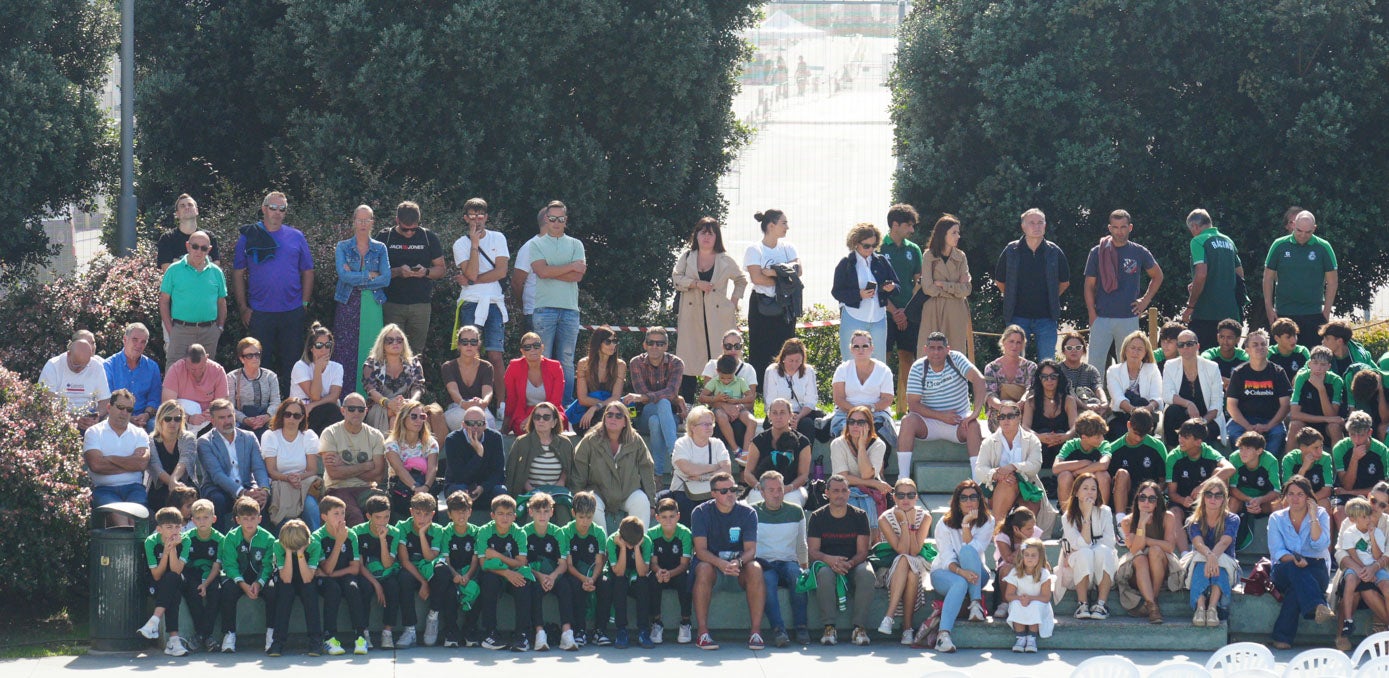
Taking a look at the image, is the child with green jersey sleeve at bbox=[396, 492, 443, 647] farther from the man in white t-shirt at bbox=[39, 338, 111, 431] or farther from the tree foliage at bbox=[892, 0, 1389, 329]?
the tree foliage at bbox=[892, 0, 1389, 329]

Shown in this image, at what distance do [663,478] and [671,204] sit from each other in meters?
7.10

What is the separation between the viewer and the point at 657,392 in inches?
563

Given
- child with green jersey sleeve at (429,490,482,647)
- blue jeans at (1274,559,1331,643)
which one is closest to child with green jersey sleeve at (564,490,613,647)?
child with green jersey sleeve at (429,490,482,647)

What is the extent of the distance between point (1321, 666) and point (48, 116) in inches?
552

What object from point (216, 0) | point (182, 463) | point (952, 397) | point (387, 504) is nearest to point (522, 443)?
point (387, 504)

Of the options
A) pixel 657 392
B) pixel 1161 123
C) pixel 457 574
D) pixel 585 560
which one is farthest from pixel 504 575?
pixel 1161 123

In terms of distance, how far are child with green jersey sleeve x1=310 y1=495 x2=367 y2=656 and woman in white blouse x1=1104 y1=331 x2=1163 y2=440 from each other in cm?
622

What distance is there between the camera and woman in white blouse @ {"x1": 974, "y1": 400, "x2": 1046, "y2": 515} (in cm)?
1283

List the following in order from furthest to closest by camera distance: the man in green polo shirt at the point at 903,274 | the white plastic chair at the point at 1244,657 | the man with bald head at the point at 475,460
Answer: the man in green polo shirt at the point at 903,274 < the man with bald head at the point at 475,460 < the white plastic chair at the point at 1244,657

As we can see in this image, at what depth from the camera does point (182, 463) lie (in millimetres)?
12695

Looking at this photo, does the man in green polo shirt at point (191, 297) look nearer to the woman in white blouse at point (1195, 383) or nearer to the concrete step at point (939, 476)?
the concrete step at point (939, 476)

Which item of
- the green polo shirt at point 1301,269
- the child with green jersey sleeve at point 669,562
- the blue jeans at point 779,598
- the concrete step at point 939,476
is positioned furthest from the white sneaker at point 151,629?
the green polo shirt at point 1301,269

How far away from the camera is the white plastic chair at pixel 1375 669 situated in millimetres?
8930

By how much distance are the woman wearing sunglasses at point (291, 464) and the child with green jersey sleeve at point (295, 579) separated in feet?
2.68
